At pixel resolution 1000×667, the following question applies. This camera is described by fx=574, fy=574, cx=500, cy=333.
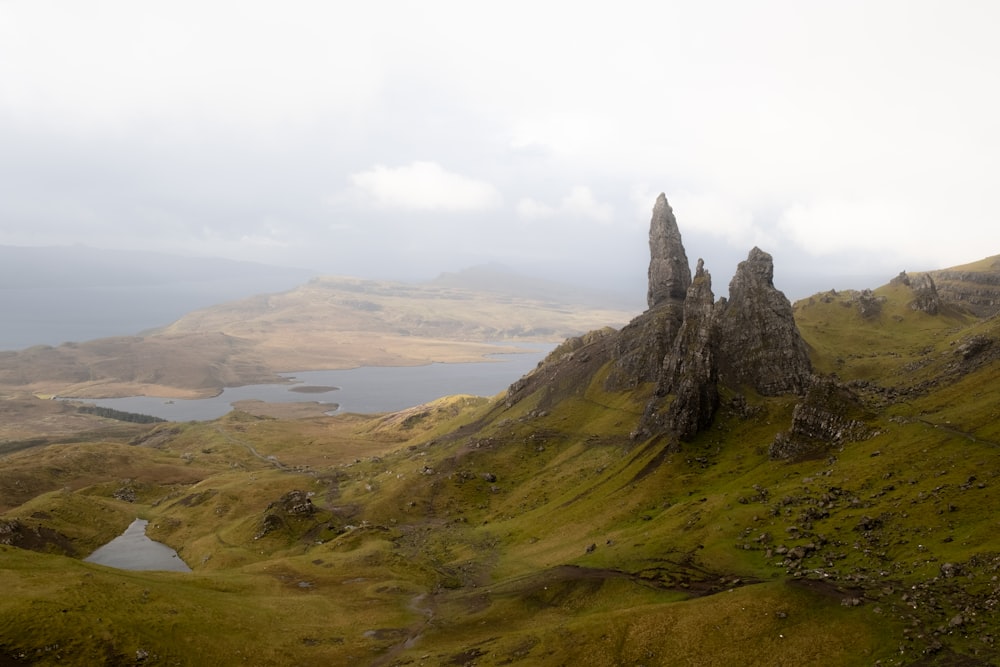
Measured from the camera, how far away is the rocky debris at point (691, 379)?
12988cm

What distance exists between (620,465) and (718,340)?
41290 millimetres

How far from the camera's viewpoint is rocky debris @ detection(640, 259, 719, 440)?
12988cm

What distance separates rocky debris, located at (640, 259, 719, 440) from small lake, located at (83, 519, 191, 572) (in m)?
117

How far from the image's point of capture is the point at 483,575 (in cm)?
10556

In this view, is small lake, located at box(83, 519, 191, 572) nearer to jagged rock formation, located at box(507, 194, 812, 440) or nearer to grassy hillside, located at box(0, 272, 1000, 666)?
grassy hillside, located at box(0, 272, 1000, 666)

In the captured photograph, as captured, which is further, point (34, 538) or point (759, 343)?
point (759, 343)

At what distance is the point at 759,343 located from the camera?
149125 mm

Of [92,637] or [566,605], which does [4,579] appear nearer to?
[92,637]

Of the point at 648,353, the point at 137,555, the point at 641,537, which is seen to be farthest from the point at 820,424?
the point at 137,555

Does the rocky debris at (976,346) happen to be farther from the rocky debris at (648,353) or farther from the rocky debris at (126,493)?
the rocky debris at (126,493)

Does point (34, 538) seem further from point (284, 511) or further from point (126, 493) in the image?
A: point (126, 493)

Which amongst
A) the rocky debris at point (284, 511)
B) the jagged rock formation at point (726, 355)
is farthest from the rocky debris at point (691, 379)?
the rocky debris at point (284, 511)

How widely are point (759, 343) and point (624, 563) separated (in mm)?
85166

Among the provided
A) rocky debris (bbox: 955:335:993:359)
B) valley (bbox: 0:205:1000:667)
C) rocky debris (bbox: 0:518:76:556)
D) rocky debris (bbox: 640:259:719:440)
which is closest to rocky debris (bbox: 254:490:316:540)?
valley (bbox: 0:205:1000:667)
